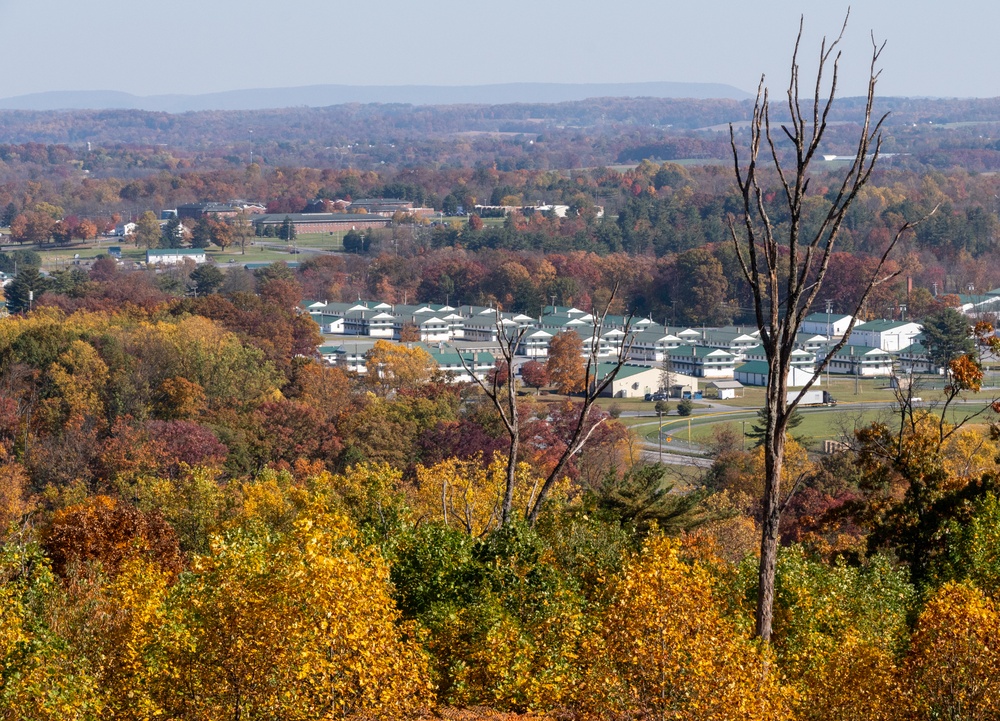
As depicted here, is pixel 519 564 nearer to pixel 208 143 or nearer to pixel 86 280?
Result: pixel 86 280

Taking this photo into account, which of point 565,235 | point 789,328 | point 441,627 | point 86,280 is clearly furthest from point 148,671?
point 565,235

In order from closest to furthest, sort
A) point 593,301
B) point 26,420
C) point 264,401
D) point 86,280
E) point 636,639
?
point 636,639 → point 26,420 → point 264,401 → point 86,280 → point 593,301

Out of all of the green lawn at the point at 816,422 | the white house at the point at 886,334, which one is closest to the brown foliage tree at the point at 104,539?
the green lawn at the point at 816,422

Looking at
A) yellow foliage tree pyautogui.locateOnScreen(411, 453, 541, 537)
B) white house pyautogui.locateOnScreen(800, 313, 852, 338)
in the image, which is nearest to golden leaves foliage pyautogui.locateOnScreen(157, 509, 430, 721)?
yellow foliage tree pyautogui.locateOnScreen(411, 453, 541, 537)

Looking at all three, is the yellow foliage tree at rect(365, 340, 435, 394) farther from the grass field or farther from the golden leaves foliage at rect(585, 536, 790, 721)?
the golden leaves foliage at rect(585, 536, 790, 721)

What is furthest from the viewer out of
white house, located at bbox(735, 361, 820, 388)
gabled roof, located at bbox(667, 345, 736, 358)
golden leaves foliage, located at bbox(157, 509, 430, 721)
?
gabled roof, located at bbox(667, 345, 736, 358)
